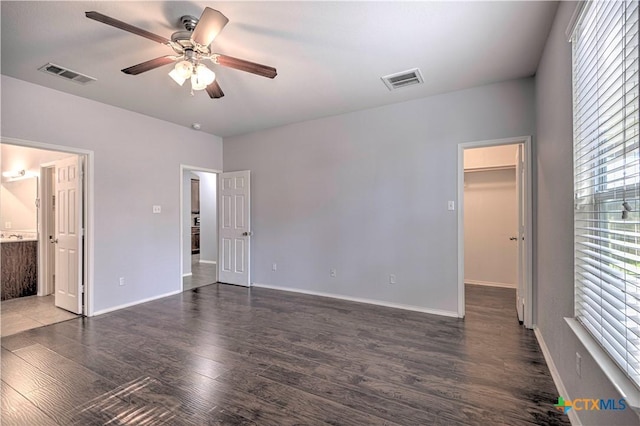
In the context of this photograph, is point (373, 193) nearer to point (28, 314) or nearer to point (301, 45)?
point (301, 45)

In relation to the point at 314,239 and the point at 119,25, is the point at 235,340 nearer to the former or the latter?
the point at 314,239

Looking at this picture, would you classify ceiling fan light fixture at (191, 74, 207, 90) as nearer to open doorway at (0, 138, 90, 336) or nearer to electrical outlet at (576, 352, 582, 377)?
open doorway at (0, 138, 90, 336)

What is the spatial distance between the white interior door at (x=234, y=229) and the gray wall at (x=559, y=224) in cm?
426

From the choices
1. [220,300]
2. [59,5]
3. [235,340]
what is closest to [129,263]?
[220,300]

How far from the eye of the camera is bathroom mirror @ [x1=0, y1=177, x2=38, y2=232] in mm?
5196

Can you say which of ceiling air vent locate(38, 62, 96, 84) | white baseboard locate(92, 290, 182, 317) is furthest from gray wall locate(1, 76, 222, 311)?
ceiling air vent locate(38, 62, 96, 84)

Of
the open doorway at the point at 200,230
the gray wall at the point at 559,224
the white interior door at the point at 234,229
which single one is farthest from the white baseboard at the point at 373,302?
the open doorway at the point at 200,230

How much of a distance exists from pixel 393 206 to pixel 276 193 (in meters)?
2.09

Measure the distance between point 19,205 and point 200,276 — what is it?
11.2ft

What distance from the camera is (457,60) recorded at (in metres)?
2.89

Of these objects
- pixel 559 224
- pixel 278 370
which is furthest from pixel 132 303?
pixel 559 224

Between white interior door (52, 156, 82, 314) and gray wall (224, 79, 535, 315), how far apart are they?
246 centimetres

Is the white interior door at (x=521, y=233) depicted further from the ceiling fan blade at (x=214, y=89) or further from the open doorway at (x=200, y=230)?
the open doorway at (x=200, y=230)

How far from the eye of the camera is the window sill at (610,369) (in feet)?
3.56
